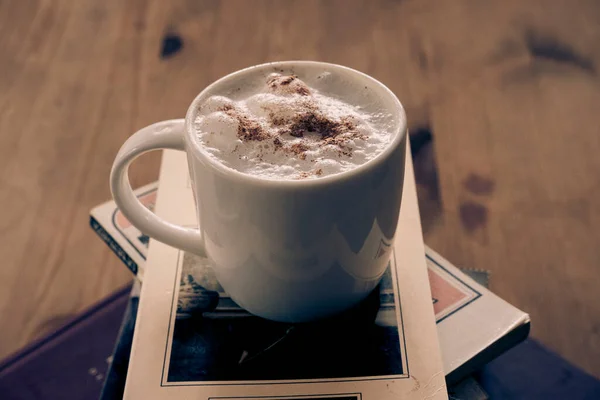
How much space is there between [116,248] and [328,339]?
276 mm

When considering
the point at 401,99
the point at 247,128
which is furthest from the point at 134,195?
the point at 401,99

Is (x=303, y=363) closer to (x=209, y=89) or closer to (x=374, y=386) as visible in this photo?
(x=374, y=386)

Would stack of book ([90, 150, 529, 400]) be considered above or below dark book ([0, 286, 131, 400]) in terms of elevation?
above

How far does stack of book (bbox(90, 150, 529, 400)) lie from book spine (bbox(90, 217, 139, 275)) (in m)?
0.07

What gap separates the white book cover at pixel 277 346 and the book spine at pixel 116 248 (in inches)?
3.2

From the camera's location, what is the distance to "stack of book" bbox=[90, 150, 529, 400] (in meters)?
0.45

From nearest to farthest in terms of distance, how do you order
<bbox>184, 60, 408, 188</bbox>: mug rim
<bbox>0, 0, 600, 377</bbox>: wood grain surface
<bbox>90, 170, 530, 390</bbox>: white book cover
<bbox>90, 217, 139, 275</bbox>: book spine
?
<bbox>184, 60, 408, 188</bbox>: mug rim → <bbox>90, 170, 530, 390</bbox>: white book cover → <bbox>90, 217, 139, 275</bbox>: book spine → <bbox>0, 0, 600, 377</bbox>: wood grain surface

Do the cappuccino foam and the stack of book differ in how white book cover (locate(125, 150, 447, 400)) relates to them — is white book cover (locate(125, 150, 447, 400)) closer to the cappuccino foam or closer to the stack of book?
the stack of book

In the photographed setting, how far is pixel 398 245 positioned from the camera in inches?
22.2

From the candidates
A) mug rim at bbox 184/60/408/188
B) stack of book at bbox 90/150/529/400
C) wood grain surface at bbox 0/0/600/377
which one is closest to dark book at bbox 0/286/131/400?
wood grain surface at bbox 0/0/600/377

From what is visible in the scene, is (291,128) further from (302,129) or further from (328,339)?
(328,339)

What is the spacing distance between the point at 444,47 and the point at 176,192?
59 cm

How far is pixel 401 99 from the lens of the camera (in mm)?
918

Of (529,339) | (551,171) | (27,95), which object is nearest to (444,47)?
(551,171)
